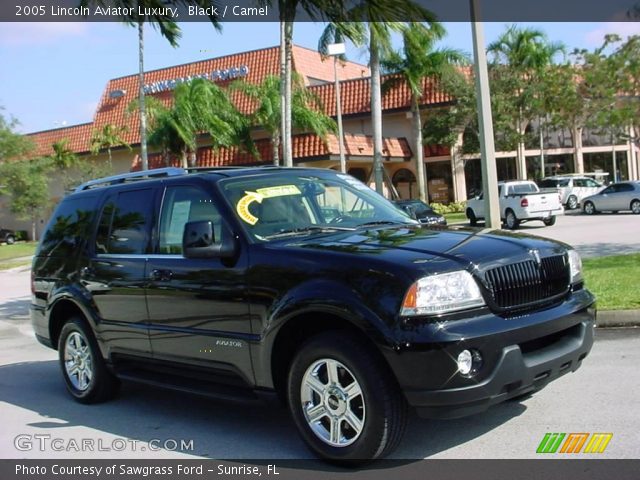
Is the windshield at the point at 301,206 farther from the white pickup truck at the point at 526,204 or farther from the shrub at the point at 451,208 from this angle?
the shrub at the point at 451,208

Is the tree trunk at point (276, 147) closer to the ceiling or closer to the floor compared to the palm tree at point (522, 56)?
closer to the floor

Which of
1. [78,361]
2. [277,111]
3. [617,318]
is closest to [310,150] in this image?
[277,111]

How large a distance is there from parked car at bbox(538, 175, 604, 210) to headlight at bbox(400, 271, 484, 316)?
33002 millimetres

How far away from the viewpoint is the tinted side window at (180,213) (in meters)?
5.43

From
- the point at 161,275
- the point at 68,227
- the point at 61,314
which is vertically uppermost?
the point at 68,227

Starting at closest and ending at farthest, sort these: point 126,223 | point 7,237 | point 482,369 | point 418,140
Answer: point 482,369, point 126,223, point 418,140, point 7,237

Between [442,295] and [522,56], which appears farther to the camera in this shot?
[522,56]

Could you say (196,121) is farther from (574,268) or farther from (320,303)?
(320,303)

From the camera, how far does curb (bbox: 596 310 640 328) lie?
806cm

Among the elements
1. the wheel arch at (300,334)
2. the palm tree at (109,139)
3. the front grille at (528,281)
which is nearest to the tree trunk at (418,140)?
the palm tree at (109,139)

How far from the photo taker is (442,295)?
417 cm

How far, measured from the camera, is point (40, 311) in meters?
7.21

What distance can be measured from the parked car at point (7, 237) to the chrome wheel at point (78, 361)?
158 feet

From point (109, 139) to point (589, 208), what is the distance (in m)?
28.0
